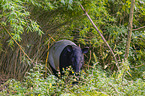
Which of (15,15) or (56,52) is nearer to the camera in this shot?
(15,15)

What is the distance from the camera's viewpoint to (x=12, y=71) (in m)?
4.14

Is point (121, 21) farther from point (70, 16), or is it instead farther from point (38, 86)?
point (38, 86)

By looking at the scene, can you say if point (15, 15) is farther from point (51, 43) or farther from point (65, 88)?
point (51, 43)

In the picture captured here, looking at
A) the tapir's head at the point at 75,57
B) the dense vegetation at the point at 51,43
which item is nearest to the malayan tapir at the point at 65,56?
the tapir's head at the point at 75,57

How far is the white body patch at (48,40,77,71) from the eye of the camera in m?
4.43

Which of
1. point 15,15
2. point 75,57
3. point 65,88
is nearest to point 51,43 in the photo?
point 75,57

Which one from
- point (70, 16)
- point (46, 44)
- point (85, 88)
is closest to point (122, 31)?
point (70, 16)

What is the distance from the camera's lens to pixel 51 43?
465 cm

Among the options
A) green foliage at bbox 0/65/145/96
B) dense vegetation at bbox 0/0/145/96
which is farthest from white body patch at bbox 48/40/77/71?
green foliage at bbox 0/65/145/96

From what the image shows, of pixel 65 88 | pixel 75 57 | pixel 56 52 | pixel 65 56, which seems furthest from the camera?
pixel 56 52

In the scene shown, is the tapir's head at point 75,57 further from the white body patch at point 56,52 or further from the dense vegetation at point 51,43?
the white body patch at point 56,52

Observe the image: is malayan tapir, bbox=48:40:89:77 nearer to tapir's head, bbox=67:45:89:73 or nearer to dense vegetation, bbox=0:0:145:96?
tapir's head, bbox=67:45:89:73

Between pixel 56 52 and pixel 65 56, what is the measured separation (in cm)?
29

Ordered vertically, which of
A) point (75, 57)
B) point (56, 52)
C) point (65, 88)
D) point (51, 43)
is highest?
point (51, 43)
